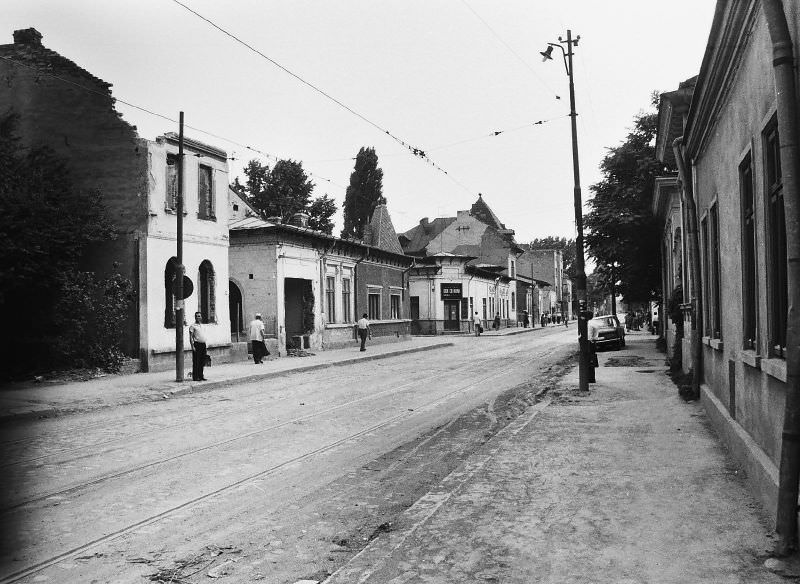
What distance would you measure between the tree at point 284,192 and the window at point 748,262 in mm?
53173

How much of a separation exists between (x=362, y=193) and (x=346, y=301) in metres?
29.0

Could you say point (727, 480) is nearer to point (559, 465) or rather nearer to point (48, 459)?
point (559, 465)

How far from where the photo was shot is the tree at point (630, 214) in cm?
2933

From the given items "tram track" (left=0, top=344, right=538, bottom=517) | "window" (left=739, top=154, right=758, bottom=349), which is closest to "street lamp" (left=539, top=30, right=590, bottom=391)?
"tram track" (left=0, top=344, right=538, bottom=517)

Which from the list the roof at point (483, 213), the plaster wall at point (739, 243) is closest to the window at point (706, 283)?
the plaster wall at point (739, 243)

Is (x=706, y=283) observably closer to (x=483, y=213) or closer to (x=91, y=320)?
(x=91, y=320)

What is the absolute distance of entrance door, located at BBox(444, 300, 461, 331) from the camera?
57.0 metres

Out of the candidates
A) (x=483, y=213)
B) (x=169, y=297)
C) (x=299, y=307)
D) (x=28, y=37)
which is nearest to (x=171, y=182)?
(x=169, y=297)

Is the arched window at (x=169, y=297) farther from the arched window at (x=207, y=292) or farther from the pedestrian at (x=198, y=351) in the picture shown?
the pedestrian at (x=198, y=351)

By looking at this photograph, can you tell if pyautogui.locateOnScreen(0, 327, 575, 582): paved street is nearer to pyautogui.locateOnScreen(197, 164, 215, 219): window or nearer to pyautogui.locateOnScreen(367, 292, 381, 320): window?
pyautogui.locateOnScreen(197, 164, 215, 219): window

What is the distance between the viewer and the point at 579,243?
14.8 m

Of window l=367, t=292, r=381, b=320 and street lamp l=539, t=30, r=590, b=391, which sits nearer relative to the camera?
street lamp l=539, t=30, r=590, b=391

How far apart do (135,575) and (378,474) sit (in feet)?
10.3

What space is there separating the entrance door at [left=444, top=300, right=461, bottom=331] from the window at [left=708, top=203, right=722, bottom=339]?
1813 inches
